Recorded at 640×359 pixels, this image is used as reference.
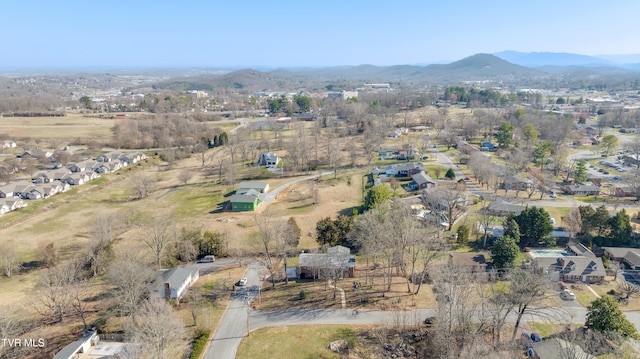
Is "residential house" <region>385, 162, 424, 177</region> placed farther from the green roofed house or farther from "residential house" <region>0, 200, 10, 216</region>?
"residential house" <region>0, 200, 10, 216</region>

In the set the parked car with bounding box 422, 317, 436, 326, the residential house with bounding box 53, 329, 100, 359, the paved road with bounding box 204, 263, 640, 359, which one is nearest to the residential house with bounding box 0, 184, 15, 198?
the residential house with bounding box 53, 329, 100, 359

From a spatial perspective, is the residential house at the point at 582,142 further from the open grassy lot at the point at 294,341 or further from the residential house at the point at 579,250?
the open grassy lot at the point at 294,341

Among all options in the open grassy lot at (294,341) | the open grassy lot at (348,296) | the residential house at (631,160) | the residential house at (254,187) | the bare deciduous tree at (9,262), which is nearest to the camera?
the open grassy lot at (294,341)

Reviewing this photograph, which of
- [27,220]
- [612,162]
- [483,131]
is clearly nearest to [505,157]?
[612,162]

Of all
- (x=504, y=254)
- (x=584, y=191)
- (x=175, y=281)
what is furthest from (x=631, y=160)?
(x=175, y=281)

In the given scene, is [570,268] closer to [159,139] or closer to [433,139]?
[433,139]

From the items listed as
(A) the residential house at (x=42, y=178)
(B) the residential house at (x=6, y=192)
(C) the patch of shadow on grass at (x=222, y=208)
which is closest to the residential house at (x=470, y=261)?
(C) the patch of shadow on grass at (x=222, y=208)

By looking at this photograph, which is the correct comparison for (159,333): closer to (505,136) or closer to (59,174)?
(59,174)

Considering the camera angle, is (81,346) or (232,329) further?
(232,329)
